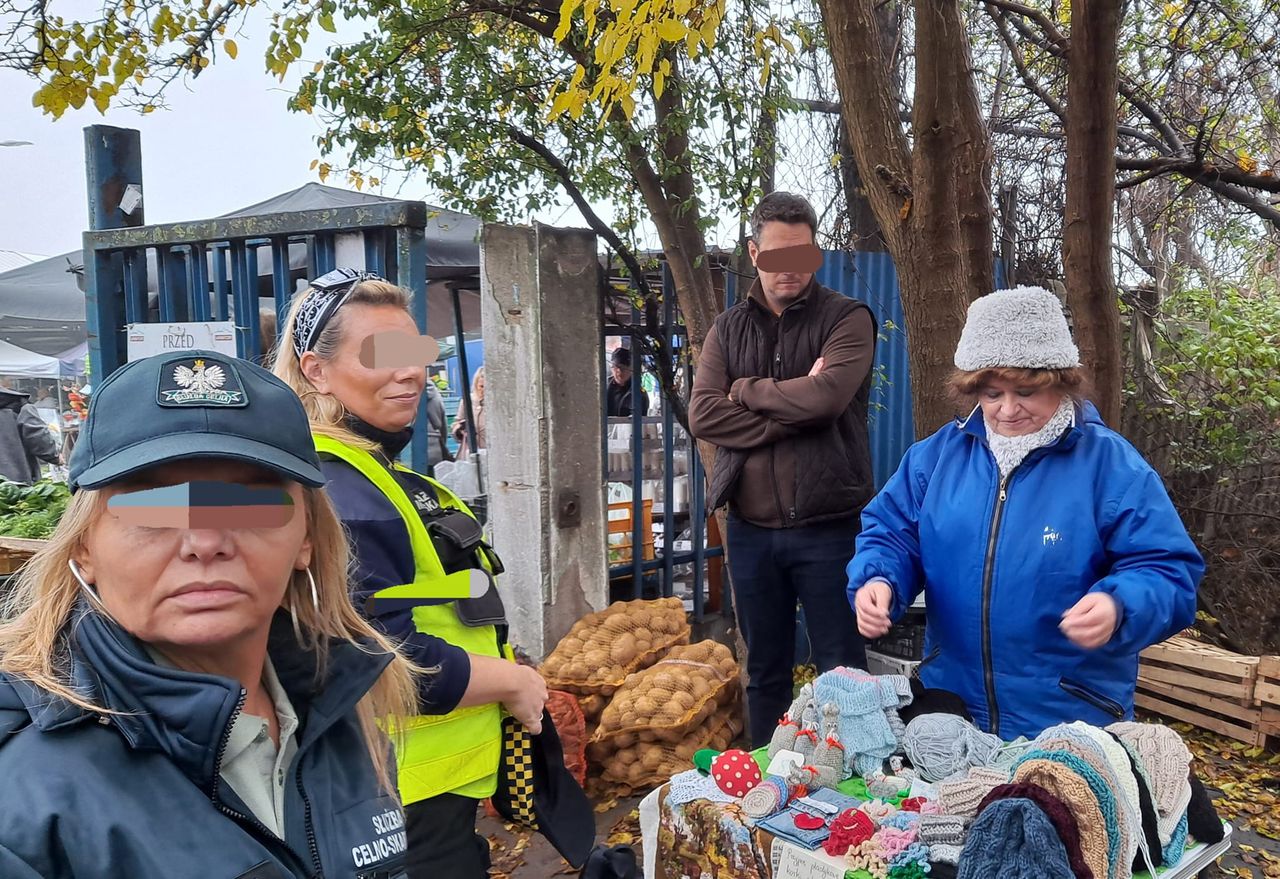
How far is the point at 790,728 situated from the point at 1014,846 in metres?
0.67

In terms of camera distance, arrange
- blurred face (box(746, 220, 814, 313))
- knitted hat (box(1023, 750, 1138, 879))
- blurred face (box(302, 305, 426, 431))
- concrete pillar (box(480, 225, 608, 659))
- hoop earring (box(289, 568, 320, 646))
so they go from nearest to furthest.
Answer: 1. hoop earring (box(289, 568, 320, 646))
2. knitted hat (box(1023, 750, 1138, 879))
3. blurred face (box(302, 305, 426, 431))
4. blurred face (box(746, 220, 814, 313))
5. concrete pillar (box(480, 225, 608, 659))

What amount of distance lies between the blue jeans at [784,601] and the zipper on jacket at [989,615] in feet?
3.41

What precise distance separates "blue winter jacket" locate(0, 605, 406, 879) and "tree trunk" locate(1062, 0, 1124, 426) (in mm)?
3414

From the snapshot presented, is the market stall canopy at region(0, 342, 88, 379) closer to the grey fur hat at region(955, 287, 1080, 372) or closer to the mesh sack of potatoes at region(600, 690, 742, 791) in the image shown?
the mesh sack of potatoes at region(600, 690, 742, 791)

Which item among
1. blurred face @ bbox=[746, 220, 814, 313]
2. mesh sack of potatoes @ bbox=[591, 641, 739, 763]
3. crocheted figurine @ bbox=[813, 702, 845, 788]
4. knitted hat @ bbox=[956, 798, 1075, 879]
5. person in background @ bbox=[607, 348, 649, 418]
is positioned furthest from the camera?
person in background @ bbox=[607, 348, 649, 418]

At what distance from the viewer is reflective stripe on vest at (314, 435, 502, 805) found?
1760 millimetres

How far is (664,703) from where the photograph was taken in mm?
3861

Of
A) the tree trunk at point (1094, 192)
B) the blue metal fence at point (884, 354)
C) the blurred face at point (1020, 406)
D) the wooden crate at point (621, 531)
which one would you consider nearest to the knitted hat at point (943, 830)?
the blurred face at point (1020, 406)

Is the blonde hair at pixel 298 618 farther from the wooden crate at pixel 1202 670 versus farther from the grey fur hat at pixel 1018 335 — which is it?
the wooden crate at pixel 1202 670

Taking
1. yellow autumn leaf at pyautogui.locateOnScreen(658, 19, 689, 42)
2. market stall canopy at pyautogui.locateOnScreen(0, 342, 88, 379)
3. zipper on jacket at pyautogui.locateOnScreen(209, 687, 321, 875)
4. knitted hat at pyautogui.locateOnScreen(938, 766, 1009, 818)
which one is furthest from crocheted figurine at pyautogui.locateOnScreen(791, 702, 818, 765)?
market stall canopy at pyautogui.locateOnScreen(0, 342, 88, 379)

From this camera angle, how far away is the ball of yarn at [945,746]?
1.99m

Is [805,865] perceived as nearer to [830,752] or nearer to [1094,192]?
[830,752]

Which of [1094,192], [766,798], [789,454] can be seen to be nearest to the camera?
[766,798]

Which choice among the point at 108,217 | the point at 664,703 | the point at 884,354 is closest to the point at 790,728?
the point at 664,703
